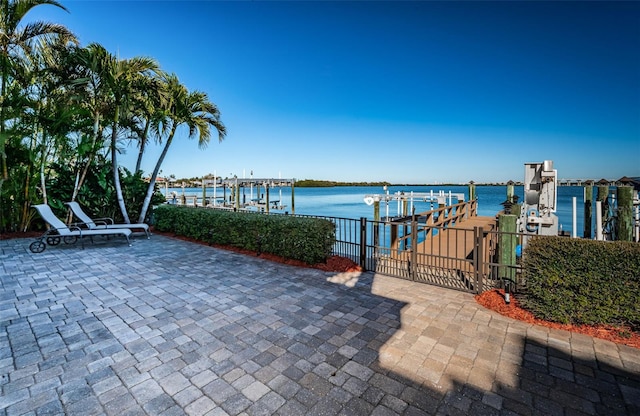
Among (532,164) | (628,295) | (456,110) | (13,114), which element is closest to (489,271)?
(628,295)

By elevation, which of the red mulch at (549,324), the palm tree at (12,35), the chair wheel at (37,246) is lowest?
the red mulch at (549,324)

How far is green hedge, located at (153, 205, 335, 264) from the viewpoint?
5.59m

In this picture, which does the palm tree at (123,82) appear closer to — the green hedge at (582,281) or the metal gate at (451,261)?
the metal gate at (451,261)

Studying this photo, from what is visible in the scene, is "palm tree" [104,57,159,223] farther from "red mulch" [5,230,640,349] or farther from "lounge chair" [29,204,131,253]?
"red mulch" [5,230,640,349]

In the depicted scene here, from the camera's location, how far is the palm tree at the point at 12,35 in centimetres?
714

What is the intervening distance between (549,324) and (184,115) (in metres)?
10.0

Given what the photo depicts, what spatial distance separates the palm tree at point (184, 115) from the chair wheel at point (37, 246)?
274 centimetres

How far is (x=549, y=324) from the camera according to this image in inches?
128

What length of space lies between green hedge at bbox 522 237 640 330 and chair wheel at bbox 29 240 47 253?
31.1 feet

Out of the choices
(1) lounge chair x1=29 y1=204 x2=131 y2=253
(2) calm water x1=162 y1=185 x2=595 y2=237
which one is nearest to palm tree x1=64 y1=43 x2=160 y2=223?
(1) lounge chair x1=29 y1=204 x2=131 y2=253

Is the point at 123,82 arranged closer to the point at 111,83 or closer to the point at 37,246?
the point at 111,83

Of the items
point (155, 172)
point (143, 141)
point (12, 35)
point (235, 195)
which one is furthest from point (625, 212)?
point (235, 195)

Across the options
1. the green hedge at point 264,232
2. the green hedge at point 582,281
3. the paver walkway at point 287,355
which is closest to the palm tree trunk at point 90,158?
the green hedge at point 264,232

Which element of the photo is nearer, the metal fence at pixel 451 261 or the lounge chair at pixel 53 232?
the metal fence at pixel 451 261
